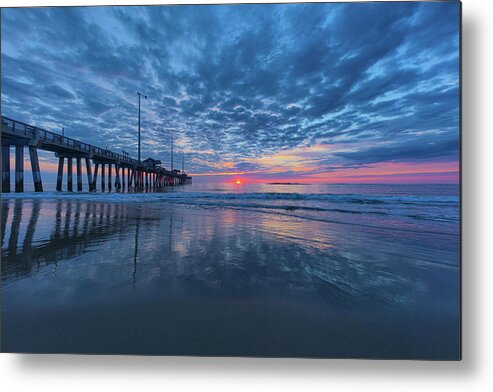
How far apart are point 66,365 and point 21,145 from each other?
16.0 meters

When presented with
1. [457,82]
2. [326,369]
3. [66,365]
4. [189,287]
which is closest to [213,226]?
[189,287]

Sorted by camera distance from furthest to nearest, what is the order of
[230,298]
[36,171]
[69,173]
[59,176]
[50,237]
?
[69,173] < [59,176] < [36,171] < [50,237] < [230,298]

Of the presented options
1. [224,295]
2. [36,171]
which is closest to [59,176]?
[36,171]

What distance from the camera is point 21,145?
12.4m

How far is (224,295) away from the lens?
2.52m

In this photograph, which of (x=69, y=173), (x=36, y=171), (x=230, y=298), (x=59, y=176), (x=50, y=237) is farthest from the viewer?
(x=69, y=173)

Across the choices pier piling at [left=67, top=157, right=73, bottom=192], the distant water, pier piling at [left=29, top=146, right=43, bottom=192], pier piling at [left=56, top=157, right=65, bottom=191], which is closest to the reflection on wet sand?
the distant water

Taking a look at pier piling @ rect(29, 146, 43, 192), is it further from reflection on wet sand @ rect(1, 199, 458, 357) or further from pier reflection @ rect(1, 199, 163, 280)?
reflection on wet sand @ rect(1, 199, 458, 357)

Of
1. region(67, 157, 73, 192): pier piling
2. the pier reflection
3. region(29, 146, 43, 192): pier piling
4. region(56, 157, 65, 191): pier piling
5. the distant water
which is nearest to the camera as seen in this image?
the distant water

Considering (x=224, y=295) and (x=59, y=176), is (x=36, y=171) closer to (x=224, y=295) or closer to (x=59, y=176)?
(x=59, y=176)

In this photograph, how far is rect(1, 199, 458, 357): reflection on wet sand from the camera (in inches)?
82.5

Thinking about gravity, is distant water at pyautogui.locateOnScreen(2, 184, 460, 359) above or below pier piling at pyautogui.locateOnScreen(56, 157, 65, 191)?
below

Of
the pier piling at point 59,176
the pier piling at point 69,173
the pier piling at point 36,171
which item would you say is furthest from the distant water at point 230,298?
the pier piling at point 69,173

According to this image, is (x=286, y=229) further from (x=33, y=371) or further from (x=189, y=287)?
(x=33, y=371)
